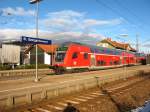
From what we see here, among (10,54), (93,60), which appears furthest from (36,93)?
(10,54)

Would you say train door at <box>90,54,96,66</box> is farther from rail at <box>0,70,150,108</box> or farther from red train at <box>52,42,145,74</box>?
rail at <box>0,70,150,108</box>

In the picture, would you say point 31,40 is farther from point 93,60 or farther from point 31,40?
point 93,60

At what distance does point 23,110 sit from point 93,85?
36.9ft

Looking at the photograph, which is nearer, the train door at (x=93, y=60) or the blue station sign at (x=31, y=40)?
the blue station sign at (x=31, y=40)

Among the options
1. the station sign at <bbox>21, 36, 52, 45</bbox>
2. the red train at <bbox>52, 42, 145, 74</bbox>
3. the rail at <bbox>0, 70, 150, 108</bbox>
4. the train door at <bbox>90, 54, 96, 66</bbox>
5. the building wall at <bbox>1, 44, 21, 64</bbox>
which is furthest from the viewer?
the building wall at <bbox>1, 44, 21, 64</bbox>

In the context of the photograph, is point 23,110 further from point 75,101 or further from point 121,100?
point 121,100

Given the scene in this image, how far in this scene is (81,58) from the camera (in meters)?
32.7

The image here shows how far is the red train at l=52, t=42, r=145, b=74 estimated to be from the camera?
99.4 ft

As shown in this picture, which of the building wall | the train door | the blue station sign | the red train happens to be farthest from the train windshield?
the building wall

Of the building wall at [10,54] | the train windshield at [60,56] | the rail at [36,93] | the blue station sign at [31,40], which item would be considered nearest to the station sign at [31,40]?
the blue station sign at [31,40]

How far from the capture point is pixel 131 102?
1653 centimetres

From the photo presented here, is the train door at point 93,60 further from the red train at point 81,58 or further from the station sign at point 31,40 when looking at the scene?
the station sign at point 31,40

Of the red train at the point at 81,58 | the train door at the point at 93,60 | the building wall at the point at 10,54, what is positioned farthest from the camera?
the building wall at the point at 10,54

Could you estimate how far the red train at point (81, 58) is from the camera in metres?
30.3
